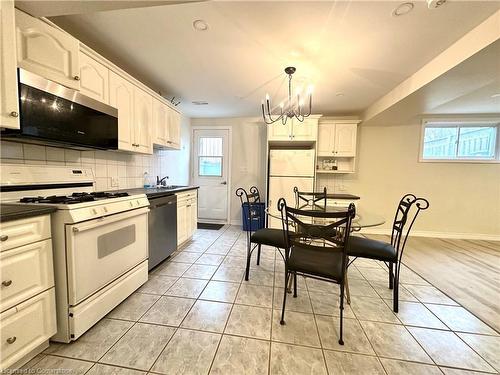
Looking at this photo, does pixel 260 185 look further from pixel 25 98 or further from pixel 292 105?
pixel 25 98

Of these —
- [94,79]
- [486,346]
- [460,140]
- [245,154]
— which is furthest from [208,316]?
[460,140]

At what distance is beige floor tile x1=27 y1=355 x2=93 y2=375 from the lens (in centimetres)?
125

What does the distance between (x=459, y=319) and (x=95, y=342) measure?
283 centimetres

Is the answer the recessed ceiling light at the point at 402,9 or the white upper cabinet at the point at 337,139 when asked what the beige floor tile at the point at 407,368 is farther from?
the white upper cabinet at the point at 337,139

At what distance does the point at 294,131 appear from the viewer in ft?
13.3

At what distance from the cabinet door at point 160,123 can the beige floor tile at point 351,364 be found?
2.94 meters

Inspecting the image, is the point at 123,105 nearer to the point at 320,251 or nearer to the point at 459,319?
the point at 320,251

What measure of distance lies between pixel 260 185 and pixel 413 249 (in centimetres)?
295

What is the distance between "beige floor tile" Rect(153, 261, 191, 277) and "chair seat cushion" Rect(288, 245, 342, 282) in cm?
142

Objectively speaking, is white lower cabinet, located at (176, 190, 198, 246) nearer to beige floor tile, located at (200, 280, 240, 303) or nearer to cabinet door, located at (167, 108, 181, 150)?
cabinet door, located at (167, 108, 181, 150)

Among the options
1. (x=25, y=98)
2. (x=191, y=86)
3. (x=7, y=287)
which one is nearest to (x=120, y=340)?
(x=7, y=287)

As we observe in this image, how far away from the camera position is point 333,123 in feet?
13.6

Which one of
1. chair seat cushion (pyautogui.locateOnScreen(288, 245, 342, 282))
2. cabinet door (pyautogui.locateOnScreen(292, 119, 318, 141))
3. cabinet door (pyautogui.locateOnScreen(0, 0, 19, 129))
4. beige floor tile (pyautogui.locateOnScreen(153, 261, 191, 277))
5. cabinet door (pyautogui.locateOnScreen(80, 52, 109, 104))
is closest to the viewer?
cabinet door (pyautogui.locateOnScreen(0, 0, 19, 129))

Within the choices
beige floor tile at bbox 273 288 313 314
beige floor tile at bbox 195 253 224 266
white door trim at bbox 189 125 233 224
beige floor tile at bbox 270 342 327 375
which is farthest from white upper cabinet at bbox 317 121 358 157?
beige floor tile at bbox 270 342 327 375
